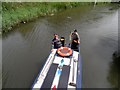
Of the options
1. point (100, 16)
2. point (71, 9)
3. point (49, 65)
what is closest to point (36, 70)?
point (49, 65)

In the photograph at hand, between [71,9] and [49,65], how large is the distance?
54.8ft

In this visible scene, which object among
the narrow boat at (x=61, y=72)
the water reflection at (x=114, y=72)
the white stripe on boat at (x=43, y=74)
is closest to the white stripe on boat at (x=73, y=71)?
the narrow boat at (x=61, y=72)

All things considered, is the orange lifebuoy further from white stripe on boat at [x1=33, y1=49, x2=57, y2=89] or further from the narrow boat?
white stripe on boat at [x1=33, y1=49, x2=57, y2=89]

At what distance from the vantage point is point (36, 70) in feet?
38.2

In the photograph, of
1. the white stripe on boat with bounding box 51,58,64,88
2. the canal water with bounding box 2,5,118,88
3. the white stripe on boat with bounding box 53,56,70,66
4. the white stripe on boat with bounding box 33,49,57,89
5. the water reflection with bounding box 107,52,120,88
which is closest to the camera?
the white stripe on boat with bounding box 51,58,64,88

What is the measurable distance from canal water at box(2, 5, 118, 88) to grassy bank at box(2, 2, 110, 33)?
739mm

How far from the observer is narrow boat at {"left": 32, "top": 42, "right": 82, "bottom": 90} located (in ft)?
28.4

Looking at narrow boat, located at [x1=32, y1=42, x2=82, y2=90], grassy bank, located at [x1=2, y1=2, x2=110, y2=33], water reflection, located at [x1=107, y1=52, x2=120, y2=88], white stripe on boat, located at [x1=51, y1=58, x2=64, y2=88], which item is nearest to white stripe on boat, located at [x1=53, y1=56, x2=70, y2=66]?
narrow boat, located at [x1=32, y1=42, x2=82, y2=90]

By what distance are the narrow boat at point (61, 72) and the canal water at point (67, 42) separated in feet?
4.51

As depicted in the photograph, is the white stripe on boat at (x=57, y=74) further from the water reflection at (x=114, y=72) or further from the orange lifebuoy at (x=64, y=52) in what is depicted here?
the water reflection at (x=114, y=72)

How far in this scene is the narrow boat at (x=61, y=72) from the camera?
865 cm

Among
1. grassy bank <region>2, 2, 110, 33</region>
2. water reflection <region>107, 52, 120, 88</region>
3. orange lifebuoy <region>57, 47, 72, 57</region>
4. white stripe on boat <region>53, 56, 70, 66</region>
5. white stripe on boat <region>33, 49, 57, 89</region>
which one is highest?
grassy bank <region>2, 2, 110, 33</region>

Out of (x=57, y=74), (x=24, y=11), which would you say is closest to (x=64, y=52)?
(x=57, y=74)

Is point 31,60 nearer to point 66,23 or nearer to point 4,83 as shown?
point 4,83
